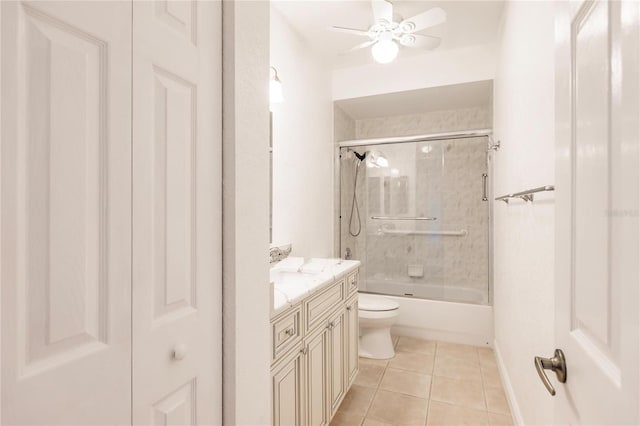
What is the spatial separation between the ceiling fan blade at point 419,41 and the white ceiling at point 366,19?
148 millimetres

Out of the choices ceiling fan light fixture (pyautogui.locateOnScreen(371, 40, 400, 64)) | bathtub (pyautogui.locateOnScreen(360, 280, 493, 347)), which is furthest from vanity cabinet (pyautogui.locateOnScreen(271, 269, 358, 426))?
ceiling fan light fixture (pyautogui.locateOnScreen(371, 40, 400, 64))

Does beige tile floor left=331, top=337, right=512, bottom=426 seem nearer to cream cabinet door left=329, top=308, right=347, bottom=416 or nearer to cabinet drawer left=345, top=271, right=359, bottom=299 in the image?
cream cabinet door left=329, top=308, right=347, bottom=416

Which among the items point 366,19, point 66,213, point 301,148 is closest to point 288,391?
point 66,213

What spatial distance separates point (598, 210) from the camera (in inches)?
22.4

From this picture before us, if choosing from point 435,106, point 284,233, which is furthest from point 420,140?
point 284,233

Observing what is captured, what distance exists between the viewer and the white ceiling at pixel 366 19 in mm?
2318

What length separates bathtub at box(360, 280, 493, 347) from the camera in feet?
9.89

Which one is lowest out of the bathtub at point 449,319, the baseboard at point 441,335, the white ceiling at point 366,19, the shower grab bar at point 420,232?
the baseboard at point 441,335

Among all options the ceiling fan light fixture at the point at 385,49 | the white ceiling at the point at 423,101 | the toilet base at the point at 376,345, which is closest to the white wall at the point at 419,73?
the white ceiling at the point at 423,101

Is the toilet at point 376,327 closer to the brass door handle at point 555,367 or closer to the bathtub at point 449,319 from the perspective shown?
the bathtub at point 449,319

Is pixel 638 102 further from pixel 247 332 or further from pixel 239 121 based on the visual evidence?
pixel 247 332

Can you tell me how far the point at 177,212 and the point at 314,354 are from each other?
107 cm

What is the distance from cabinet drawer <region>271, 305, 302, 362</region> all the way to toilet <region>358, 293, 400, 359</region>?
1.43 metres

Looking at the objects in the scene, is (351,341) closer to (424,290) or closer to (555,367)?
(555,367)
